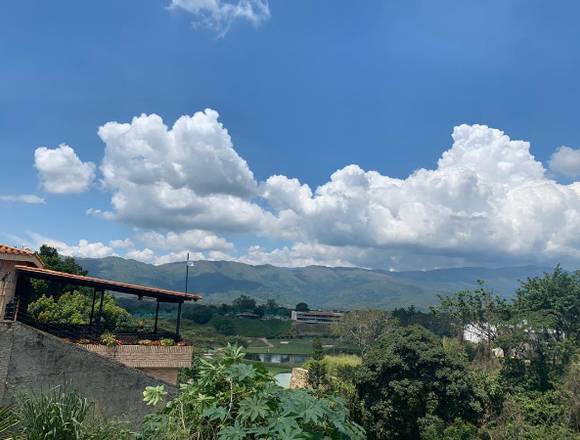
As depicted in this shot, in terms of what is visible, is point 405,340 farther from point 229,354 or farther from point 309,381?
point 229,354

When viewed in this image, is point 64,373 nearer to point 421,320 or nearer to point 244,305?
point 421,320

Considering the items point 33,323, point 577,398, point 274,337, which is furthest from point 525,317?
point 274,337

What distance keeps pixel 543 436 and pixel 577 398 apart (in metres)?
4.12

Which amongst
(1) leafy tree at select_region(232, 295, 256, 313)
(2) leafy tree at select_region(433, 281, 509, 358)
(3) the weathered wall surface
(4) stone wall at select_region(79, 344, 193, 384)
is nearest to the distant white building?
(2) leafy tree at select_region(433, 281, 509, 358)

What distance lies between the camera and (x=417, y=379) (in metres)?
23.4

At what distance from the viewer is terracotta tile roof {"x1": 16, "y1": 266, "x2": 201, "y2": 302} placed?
1616 centimetres

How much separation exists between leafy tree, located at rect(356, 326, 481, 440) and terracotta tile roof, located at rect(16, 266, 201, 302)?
10755 millimetres

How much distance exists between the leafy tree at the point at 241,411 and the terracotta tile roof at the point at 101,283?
10.2 m

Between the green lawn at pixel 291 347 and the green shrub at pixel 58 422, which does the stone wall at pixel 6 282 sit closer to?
the green shrub at pixel 58 422

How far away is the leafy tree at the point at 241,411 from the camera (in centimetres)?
628

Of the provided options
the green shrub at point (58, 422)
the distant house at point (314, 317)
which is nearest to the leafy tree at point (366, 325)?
the green shrub at point (58, 422)

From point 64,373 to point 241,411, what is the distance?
5.88 meters

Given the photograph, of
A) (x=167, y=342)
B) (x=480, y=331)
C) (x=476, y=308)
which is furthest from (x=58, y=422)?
(x=476, y=308)

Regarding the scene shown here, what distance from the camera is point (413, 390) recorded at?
22641mm
